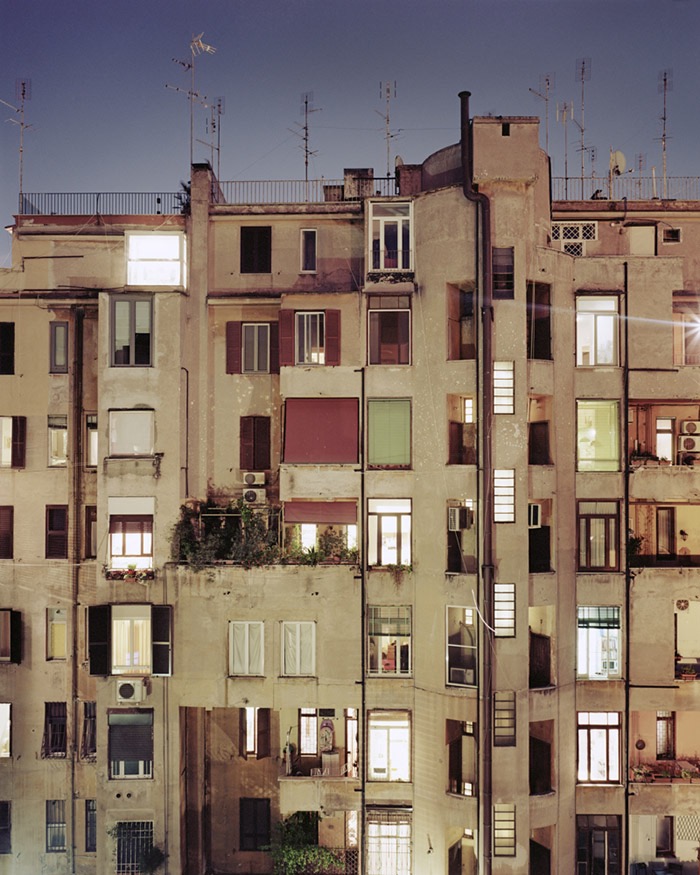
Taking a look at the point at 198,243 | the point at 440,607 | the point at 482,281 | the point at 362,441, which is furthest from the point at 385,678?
the point at 198,243

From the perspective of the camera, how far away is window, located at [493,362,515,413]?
19.4m

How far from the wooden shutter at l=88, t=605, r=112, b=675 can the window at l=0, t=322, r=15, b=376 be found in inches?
367

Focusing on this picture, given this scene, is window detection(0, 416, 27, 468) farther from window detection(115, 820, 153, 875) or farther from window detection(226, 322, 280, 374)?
window detection(115, 820, 153, 875)

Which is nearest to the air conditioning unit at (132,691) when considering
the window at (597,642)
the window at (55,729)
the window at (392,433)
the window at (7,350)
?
the window at (55,729)

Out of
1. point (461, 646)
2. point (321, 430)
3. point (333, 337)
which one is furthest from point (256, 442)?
point (461, 646)

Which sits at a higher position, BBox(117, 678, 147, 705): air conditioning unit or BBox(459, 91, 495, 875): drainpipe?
BBox(459, 91, 495, 875): drainpipe

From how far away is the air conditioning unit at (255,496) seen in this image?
70.7 feet

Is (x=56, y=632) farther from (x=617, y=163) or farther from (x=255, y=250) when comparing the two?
(x=617, y=163)

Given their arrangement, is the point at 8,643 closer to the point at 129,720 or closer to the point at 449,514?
the point at 129,720

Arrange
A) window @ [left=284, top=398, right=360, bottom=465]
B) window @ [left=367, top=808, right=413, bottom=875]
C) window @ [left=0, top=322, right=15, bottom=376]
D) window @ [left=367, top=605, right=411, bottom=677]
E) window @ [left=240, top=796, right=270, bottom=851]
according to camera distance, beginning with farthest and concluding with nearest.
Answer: window @ [left=240, top=796, right=270, bottom=851]
window @ [left=0, top=322, right=15, bottom=376]
window @ [left=367, top=605, right=411, bottom=677]
window @ [left=284, top=398, right=360, bottom=465]
window @ [left=367, top=808, right=413, bottom=875]

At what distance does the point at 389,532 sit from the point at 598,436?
753 cm

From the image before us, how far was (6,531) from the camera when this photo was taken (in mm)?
22891

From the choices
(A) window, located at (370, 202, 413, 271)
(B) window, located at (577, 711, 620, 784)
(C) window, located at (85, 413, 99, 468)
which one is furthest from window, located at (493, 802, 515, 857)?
(C) window, located at (85, 413, 99, 468)

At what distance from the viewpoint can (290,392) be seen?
20688mm
